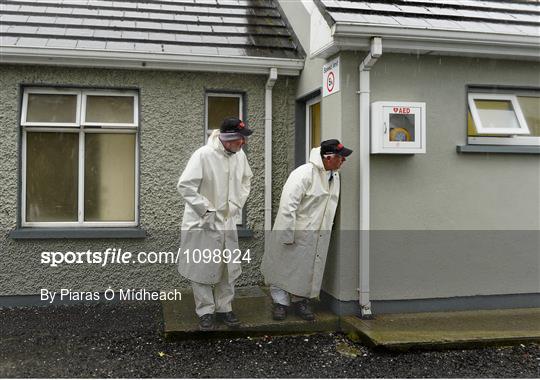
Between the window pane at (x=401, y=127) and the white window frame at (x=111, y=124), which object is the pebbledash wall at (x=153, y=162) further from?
the window pane at (x=401, y=127)

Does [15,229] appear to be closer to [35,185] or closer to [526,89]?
[35,185]

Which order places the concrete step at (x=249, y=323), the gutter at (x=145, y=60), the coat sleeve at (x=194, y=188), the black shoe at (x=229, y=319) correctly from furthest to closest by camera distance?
the gutter at (x=145, y=60)
the black shoe at (x=229, y=319)
the concrete step at (x=249, y=323)
the coat sleeve at (x=194, y=188)

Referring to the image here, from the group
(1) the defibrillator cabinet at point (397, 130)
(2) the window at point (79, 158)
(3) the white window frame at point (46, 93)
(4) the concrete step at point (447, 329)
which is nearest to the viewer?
(4) the concrete step at point (447, 329)

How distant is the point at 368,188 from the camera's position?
6031mm

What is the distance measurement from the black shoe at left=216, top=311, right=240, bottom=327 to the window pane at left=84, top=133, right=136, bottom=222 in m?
1.99

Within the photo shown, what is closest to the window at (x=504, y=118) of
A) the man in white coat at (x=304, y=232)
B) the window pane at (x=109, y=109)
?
the man in white coat at (x=304, y=232)

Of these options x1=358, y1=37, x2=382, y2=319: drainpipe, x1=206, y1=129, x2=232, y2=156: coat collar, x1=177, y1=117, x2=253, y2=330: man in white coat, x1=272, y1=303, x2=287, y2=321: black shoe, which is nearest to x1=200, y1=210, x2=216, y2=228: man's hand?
x1=177, y1=117, x2=253, y2=330: man in white coat

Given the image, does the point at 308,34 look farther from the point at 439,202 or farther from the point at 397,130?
the point at 439,202

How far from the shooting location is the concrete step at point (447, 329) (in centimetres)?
535

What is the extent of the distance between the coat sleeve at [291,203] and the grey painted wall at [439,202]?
1.56ft

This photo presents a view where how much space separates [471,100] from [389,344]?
283cm

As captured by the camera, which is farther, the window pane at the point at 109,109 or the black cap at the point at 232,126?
the window pane at the point at 109,109

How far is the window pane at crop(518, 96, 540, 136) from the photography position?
6.68 m

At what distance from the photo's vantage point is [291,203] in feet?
19.0
